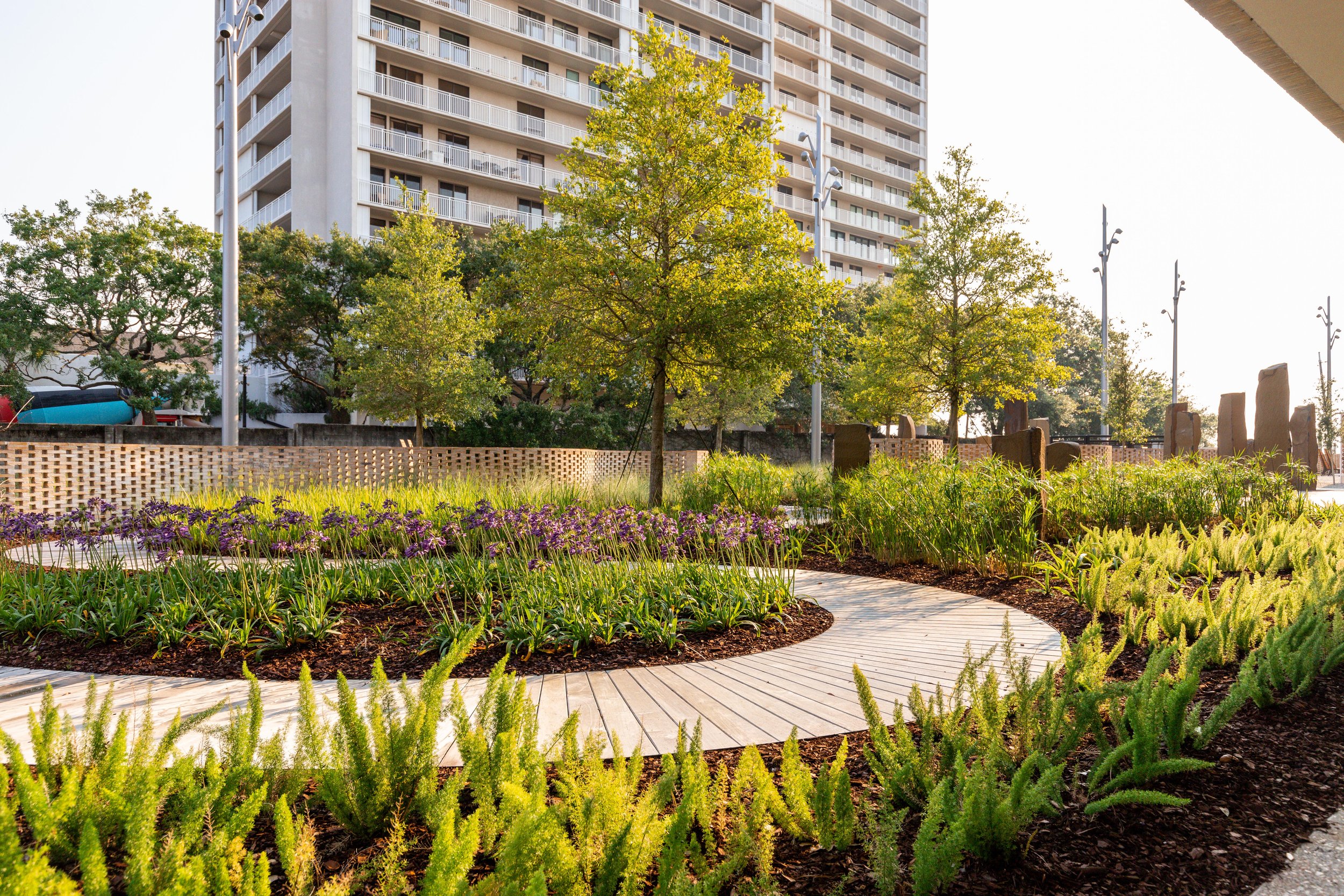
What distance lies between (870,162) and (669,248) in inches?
1613

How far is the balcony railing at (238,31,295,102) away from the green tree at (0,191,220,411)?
11822 mm

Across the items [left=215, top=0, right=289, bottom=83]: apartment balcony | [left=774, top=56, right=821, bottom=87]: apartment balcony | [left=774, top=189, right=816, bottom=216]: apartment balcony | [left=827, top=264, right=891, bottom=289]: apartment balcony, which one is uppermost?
[left=774, top=56, right=821, bottom=87]: apartment balcony

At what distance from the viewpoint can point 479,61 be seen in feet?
99.3

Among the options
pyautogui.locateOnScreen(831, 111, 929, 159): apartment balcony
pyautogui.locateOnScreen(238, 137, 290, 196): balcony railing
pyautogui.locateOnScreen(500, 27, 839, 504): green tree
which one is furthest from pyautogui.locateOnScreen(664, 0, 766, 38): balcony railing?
pyautogui.locateOnScreen(500, 27, 839, 504): green tree

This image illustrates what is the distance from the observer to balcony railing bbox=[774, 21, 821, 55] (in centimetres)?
4338

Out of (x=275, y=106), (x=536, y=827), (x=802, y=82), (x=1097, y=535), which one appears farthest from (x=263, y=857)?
(x=802, y=82)

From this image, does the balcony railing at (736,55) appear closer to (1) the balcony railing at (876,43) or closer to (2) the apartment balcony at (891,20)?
(1) the balcony railing at (876,43)

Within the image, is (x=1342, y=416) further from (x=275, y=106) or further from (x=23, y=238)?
(x=23, y=238)

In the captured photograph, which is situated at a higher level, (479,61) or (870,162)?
(870,162)

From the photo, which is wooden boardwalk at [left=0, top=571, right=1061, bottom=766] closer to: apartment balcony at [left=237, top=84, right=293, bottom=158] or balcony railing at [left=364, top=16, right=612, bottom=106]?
balcony railing at [left=364, top=16, right=612, bottom=106]

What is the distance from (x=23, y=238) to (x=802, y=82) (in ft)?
124

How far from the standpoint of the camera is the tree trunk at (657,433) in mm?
10781

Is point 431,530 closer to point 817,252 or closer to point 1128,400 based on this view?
point 817,252

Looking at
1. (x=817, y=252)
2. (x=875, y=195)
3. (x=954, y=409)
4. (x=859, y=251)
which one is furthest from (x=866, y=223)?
(x=954, y=409)
